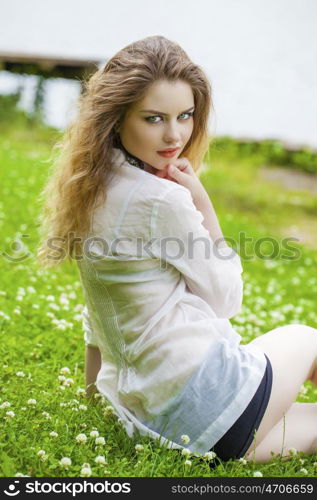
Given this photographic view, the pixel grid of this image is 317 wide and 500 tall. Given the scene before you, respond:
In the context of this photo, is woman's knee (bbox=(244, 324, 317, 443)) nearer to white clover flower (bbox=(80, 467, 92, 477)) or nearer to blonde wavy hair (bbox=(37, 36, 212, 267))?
white clover flower (bbox=(80, 467, 92, 477))

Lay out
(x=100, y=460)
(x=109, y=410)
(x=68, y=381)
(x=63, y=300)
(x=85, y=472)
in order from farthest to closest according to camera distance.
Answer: (x=63, y=300) < (x=68, y=381) < (x=109, y=410) < (x=100, y=460) < (x=85, y=472)

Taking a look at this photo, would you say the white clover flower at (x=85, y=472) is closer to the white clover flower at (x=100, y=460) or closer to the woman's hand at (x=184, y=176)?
the white clover flower at (x=100, y=460)

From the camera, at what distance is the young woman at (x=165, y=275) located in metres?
3.01

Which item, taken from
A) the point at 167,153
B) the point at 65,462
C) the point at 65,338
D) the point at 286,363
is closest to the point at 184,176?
the point at 167,153

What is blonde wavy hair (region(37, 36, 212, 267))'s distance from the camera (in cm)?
309

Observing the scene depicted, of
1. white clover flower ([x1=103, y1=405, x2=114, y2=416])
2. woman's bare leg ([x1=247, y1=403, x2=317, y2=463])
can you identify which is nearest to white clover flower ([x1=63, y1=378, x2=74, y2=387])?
white clover flower ([x1=103, y1=405, x2=114, y2=416])

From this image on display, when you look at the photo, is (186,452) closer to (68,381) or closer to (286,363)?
(286,363)

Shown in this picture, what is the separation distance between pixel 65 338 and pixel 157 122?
2063mm

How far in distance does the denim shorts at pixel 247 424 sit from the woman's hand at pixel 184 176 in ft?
2.59

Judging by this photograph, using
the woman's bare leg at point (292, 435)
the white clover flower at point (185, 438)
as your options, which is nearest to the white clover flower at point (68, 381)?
the white clover flower at point (185, 438)

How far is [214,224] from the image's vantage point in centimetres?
321

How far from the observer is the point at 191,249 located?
2.98 m
